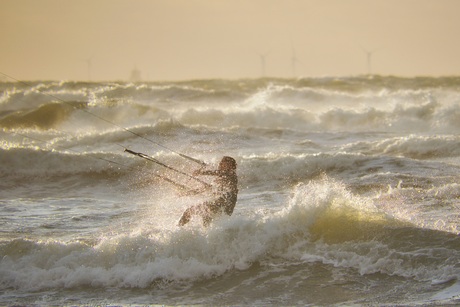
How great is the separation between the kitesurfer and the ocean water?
6.2 inches

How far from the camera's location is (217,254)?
12000mm

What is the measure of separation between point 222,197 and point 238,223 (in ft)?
1.63


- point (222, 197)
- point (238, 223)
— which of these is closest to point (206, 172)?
point (222, 197)

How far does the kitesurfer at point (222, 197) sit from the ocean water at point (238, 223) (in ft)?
0.51

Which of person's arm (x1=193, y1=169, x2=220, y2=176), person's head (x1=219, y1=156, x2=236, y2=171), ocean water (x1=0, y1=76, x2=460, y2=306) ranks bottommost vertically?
ocean water (x1=0, y1=76, x2=460, y2=306)

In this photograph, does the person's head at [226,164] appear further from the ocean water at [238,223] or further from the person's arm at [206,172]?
the ocean water at [238,223]

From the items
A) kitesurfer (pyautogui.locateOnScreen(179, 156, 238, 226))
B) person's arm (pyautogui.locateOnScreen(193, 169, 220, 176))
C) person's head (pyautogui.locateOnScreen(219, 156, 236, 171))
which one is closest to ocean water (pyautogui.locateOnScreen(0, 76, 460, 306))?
kitesurfer (pyautogui.locateOnScreen(179, 156, 238, 226))

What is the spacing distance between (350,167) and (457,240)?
934 cm

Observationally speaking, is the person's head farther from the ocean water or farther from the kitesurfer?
the ocean water

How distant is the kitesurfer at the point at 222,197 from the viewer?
12438 mm

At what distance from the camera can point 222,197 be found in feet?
41.4

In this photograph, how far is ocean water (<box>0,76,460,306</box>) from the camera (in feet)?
35.7

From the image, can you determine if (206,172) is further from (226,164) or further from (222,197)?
(222,197)

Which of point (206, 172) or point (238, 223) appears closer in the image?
point (206, 172)
